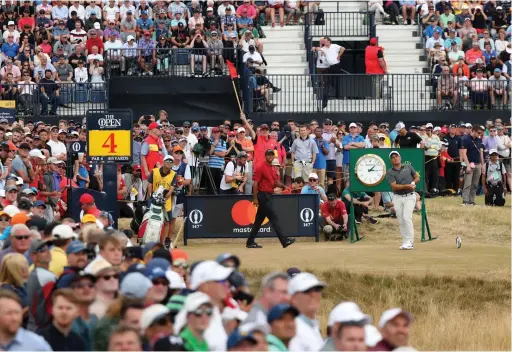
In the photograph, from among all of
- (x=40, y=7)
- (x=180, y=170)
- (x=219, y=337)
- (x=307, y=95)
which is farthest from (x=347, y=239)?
(x=219, y=337)

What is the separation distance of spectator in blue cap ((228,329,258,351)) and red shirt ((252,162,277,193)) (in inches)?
587

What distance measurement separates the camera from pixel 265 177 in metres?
25.8

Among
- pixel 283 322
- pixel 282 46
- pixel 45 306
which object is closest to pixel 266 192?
pixel 45 306

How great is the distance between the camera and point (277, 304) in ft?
39.0

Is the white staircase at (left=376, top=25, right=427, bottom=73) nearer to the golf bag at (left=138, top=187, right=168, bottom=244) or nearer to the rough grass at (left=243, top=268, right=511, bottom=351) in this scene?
the golf bag at (left=138, top=187, right=168, bottom=244)

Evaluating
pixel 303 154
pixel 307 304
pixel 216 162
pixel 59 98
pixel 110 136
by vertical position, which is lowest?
pixel 307 304

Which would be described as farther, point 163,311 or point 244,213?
point 244,213

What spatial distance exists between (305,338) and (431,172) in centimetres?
2287

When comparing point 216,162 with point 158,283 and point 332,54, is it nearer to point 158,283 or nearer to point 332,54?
point 332,54

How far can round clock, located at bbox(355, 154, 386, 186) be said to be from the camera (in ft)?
91.7

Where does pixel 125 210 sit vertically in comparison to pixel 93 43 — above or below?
below

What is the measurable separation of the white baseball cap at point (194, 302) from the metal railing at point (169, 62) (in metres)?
26.7

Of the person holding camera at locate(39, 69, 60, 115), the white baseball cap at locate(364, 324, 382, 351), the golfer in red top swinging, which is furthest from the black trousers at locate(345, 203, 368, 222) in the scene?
the white baseball cap at locate(364, 324, 382, 351)

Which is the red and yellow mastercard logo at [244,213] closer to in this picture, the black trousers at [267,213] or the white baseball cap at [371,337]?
the black trousers at [267,213]
